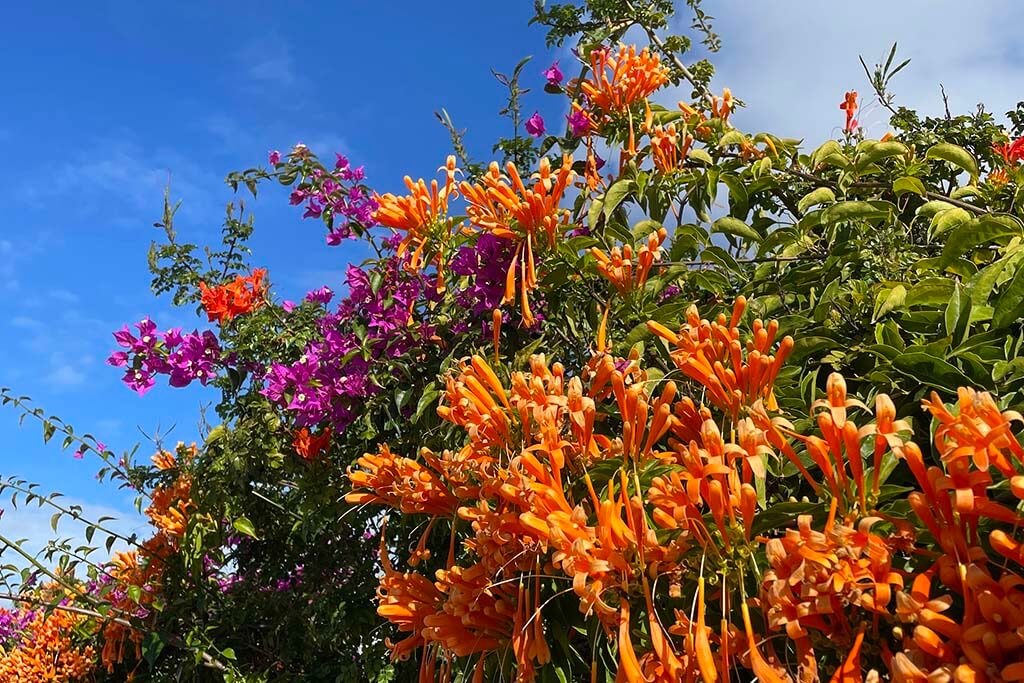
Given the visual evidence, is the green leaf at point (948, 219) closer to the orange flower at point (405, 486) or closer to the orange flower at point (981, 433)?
the orange flower at point (981, 433)

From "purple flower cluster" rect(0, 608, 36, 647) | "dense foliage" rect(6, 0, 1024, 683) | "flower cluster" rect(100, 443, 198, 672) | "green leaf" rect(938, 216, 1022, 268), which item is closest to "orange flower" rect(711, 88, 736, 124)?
"dense foliage" rect(6, 0, 1024, 683)

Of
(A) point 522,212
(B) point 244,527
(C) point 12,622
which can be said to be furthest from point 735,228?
(C) point 12,622

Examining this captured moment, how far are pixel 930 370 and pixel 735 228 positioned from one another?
0.67 metres

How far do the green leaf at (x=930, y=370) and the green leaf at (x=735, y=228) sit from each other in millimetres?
618

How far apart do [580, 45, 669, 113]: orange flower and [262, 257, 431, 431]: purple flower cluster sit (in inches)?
33.9

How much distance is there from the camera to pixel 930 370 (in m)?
1.15

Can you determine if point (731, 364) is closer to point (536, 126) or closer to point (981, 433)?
point (981, 433)

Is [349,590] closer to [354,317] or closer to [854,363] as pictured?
[354,317]

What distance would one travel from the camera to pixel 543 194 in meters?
1.86

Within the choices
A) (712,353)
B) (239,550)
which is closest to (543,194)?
(712,353)

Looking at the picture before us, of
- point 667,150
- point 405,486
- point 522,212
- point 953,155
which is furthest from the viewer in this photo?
point 667,150

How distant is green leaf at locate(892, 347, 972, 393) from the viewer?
3.65ft

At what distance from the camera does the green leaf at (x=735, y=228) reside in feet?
5.65

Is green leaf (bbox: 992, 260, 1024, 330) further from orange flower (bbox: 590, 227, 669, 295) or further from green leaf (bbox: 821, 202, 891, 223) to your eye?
orange flower (bbox: 590, 227, 669, 295)
